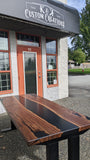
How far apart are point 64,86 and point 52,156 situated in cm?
481

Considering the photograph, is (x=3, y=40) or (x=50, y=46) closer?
(x=3, y=40)

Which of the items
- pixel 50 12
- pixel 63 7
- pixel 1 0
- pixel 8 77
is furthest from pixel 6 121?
pixel 63 7

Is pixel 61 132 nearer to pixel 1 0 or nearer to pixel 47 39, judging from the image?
pixel 1 0

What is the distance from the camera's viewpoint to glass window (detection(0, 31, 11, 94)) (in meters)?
4.29

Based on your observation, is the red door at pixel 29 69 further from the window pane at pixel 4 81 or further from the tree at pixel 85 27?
the tree at pixel 85 27

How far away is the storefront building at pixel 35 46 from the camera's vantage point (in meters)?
3.47

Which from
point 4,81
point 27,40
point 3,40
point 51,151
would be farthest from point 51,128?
point 27,40

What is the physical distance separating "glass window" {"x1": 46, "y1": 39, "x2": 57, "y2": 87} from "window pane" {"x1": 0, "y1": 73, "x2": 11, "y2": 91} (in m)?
1.81

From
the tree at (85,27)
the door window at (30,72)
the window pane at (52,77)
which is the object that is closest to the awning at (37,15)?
the door window at (30,72)

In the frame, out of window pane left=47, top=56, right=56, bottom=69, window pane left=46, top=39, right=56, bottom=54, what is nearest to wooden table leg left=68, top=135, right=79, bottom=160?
window pane left=47, top=56, right=56, bottom=69

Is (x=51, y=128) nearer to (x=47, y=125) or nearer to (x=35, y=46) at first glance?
(x=47, y=125)

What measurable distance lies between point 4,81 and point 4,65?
0.55m

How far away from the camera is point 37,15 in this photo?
11.6 ft

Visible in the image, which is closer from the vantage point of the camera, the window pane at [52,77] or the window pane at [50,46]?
the window pane at [50,46]
